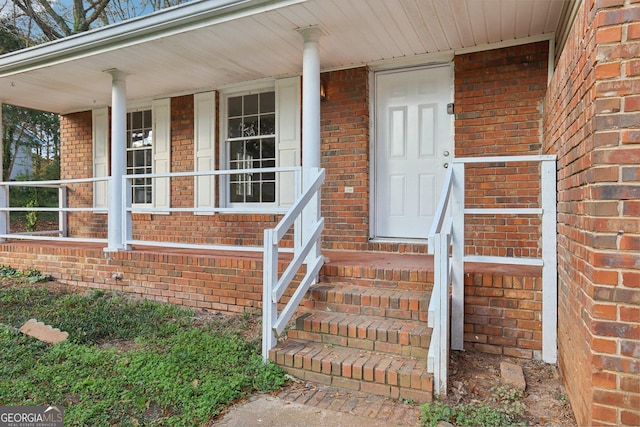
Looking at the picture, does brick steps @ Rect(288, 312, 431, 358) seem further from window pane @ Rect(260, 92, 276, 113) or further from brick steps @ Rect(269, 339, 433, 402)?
window pane @ Rect(260, 92, 276, 113)

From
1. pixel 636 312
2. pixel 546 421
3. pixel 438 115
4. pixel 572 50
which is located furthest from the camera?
pixel 438 115

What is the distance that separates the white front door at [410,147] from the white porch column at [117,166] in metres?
3.29

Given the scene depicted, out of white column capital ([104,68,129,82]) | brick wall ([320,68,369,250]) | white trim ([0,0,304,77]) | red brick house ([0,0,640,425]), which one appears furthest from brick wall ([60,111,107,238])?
brick wall ([320,68,369,250])

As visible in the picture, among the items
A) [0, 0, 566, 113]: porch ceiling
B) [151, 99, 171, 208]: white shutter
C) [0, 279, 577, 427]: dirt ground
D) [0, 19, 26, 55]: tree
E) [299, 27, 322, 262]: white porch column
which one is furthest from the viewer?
[0, 19, 26, 55]: tree

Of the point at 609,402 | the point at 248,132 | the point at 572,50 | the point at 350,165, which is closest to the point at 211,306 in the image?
the point at 350,165

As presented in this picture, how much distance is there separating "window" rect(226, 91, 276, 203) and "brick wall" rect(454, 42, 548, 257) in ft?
8.55

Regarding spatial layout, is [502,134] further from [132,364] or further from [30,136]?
[30,136]

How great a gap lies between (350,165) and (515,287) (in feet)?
8.61

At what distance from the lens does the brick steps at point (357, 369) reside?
2.61 m

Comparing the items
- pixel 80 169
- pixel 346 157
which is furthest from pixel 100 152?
pixel 346 157

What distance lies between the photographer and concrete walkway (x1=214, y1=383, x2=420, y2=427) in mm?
2398

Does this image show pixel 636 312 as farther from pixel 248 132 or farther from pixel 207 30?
pixel 248 132

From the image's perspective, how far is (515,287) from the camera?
3.21 meters

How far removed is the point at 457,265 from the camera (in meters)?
3.24
